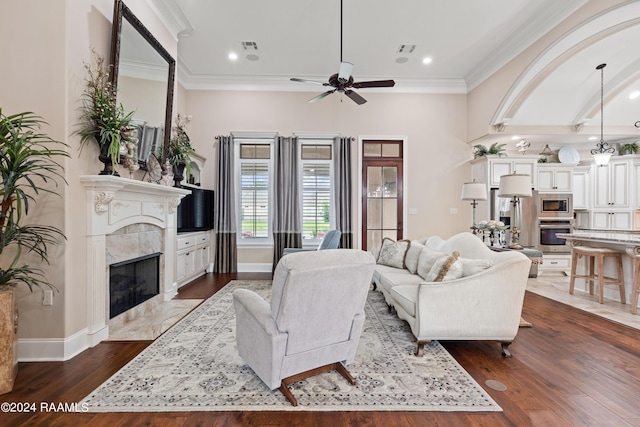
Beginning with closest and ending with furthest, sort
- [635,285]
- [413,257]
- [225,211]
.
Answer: [635,285] → [413,257] → [225,211]

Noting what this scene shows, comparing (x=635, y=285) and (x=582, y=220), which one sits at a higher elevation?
(x=582, y=220)

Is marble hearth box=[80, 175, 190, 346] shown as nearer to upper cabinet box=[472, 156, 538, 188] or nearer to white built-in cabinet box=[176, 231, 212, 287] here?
white built-in cabinet box=[176, 231, 212, 287]

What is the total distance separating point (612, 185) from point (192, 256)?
8.73 m

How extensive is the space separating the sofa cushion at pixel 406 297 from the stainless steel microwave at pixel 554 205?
14.1ft

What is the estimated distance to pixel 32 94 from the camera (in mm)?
2391

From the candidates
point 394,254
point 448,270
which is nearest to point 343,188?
point 394,254

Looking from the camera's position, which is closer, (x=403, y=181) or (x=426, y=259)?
(x=426, y=259)

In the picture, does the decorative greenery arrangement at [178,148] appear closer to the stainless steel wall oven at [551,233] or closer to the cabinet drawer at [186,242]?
the cabinet drawer at [186,242]

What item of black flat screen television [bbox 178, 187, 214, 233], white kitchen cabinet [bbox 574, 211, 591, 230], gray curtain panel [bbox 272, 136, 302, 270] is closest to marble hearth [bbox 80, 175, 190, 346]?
black flat screen television [bbox 178, 187, 214, 233]

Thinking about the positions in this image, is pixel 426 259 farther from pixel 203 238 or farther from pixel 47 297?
pixel 203 238

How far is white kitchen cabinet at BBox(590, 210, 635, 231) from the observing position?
618cm

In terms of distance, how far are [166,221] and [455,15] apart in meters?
4.88

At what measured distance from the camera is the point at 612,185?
6.34m

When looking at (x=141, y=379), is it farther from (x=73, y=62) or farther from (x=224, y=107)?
(x=224, y=107)
